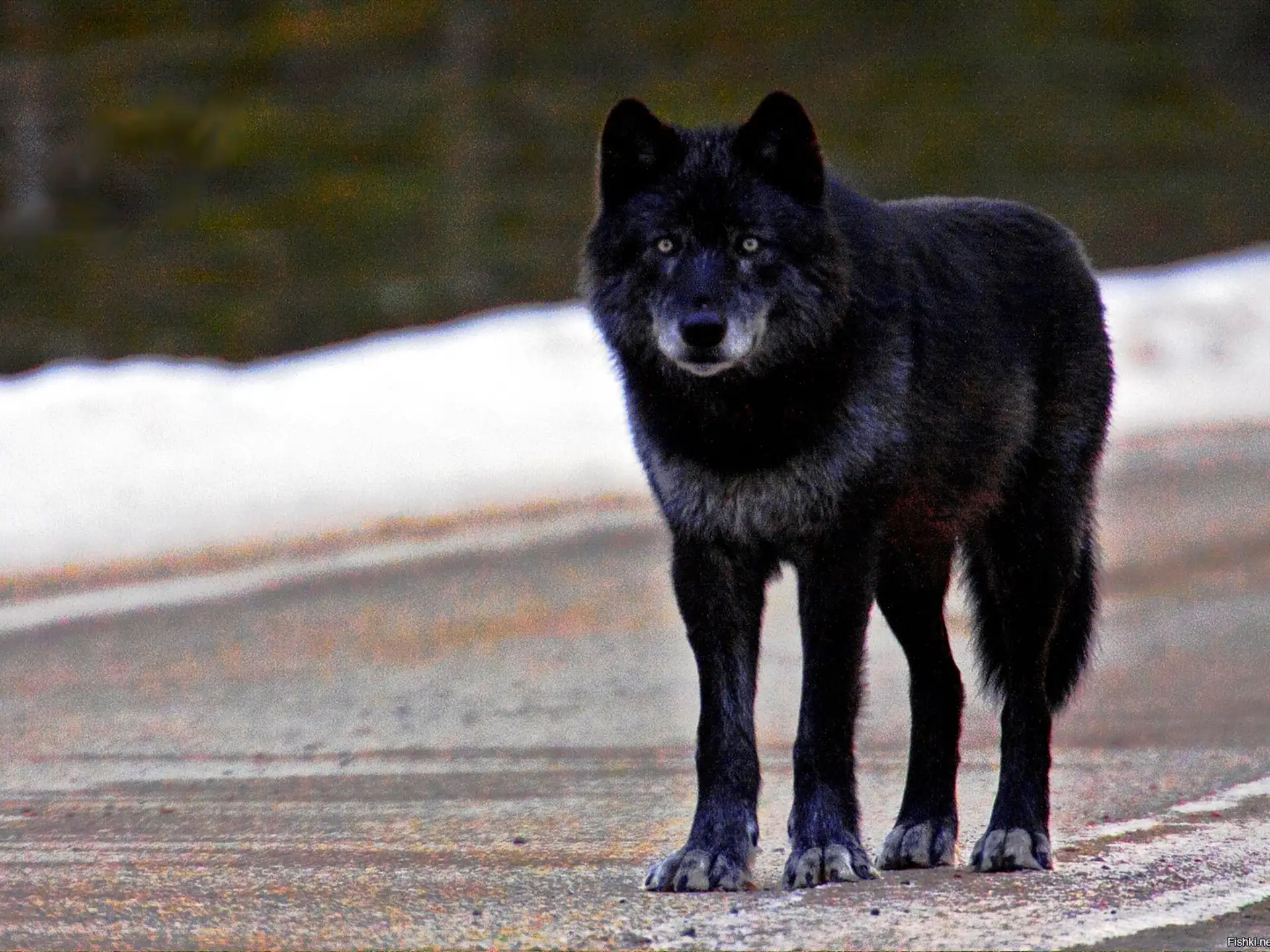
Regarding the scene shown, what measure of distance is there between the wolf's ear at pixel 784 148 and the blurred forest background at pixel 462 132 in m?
18.8

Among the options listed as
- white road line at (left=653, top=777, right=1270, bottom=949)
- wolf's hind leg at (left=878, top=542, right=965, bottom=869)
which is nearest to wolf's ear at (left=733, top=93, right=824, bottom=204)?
wolf's hind leg at (left=878, top=542, right=965, bottom=869)

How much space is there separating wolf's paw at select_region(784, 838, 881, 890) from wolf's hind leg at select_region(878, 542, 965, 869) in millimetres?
530

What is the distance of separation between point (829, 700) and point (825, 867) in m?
0.43

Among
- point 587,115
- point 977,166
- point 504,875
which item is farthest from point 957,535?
point 587,115

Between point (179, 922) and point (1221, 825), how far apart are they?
286 cm

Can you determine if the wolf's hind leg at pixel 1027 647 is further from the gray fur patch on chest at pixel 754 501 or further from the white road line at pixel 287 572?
Answer: the white road line at pixel 287 572

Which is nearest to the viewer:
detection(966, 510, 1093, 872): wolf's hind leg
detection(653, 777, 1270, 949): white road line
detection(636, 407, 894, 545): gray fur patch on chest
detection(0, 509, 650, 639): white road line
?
detection(653, 777, 1270, 949): white road line

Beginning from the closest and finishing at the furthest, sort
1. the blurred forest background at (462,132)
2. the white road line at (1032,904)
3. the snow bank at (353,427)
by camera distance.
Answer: the white road line at (1032,904), the snow bank at (353,427), the blurred forest background at (462,132)

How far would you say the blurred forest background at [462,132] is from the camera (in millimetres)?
28375

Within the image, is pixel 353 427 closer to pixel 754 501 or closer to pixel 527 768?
pixel 527 768

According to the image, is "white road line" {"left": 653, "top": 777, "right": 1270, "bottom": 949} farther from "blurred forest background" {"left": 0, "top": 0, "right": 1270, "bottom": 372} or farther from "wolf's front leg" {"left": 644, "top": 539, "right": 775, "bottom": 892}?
"blurred forest background" {"left": 0, "top": 0, "right": 1270, "bottom": 372}

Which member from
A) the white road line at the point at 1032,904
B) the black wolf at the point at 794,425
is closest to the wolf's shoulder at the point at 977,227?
the black wolf at the point at 794,425

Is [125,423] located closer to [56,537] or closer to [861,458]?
[56,537]

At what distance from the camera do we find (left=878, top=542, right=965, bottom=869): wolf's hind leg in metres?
5.34
